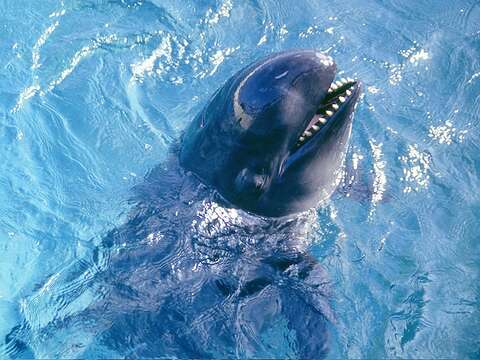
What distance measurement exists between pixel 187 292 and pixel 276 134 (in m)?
1.85

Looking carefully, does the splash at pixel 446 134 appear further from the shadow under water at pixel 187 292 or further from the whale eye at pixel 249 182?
the whale eye at pixel 249 182

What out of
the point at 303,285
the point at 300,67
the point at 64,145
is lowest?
the point at 64,145

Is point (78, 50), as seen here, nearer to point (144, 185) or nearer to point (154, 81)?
point (154, 81)

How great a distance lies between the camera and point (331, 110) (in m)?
6.06

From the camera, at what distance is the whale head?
572 cm

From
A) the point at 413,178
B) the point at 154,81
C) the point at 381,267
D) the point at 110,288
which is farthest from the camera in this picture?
the point at 154,81

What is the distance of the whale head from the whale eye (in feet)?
0.03

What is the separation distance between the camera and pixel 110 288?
617 centimetres

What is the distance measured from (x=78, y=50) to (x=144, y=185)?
3.35 metres

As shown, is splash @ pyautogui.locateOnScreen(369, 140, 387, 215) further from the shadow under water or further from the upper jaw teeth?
the upper jaw teeth

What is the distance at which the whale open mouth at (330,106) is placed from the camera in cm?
595

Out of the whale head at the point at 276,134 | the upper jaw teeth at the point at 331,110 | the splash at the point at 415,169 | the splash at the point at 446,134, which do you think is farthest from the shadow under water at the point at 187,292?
the splash at the point at 446,134

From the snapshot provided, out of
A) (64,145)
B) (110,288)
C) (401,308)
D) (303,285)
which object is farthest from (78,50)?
(401,308)

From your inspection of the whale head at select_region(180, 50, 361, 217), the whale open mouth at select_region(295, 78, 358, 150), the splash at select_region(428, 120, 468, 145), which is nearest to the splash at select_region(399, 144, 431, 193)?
the splash at select_region(428, 120, 468, 145)
